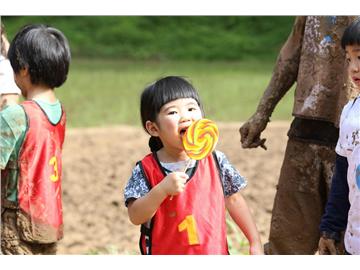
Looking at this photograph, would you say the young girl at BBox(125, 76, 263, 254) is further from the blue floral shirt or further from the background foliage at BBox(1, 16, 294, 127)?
the background foliage at BBox(1, 16, 294, 127)

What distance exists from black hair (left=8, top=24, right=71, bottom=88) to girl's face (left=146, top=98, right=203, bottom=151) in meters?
0.70

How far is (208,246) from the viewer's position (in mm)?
3334

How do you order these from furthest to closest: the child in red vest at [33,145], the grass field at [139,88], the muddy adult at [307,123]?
1. the grass field at [139,88]
2. the muddy adult at [307,123]
3. the child in red vest at [33,145]

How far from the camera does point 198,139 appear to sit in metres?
3.24

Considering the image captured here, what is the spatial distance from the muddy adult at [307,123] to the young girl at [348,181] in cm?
51

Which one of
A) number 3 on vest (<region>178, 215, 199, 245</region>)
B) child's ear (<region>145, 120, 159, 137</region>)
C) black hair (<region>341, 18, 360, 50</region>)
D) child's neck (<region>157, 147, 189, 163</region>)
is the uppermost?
black hair (<region>341, 18, 360, 50</region>)

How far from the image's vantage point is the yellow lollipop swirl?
3234 millimetres

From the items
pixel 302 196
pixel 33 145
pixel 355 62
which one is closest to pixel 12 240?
pixel 33 145

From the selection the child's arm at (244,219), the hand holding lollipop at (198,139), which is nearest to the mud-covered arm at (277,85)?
the child's arm at (244,219)

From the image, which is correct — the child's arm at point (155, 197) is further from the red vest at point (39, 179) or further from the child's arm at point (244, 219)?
the red vest at point (39, 179)

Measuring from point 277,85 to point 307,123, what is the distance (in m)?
→ 0.25

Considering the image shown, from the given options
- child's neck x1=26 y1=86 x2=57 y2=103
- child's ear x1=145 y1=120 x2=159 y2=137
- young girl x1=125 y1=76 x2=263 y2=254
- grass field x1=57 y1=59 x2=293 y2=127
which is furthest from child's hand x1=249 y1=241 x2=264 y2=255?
grass field x1=57 y1=59 x2=293 y2=127

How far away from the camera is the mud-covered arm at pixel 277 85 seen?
416 centimetres
